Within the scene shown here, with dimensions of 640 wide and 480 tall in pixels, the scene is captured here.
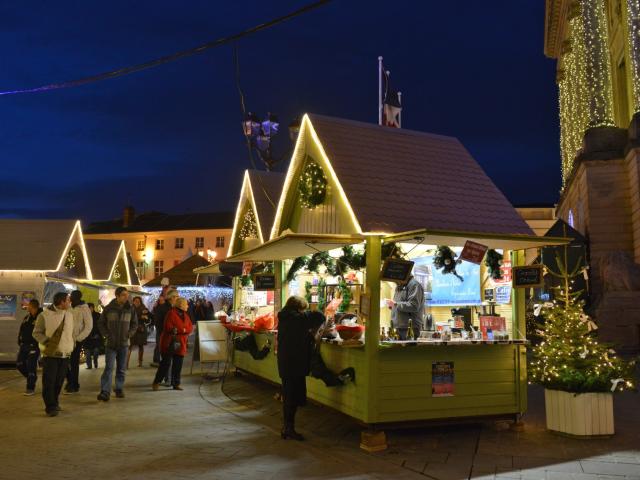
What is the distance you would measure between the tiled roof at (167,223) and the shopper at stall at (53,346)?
201ft

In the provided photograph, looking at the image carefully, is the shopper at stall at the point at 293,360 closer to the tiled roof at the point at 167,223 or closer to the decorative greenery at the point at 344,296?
the decorative greenery at the point at 344,296

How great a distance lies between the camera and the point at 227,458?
24.3ft

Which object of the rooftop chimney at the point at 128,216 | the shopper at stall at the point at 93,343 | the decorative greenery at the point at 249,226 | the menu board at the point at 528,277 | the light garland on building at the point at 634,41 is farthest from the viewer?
the rooftop chimney at the point at 128,216

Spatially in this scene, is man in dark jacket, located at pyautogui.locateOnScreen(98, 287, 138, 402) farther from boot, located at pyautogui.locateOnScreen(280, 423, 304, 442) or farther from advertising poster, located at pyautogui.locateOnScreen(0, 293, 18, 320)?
advertising poster, located at pyautogui.locateOnScreen(0, 293, 18, 320)

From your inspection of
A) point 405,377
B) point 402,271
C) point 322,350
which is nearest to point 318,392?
point 322,350

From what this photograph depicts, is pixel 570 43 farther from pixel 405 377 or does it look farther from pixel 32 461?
pixel 32 461

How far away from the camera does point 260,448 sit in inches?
313

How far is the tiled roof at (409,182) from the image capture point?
964cm

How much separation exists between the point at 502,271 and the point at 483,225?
782mm

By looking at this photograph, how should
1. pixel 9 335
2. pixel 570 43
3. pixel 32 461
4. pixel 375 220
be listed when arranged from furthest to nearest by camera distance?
pixel 570 43 → pixel 9 335 → pixel 375 220 → pixel 32 461

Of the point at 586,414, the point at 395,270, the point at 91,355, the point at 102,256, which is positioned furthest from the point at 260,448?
the point at 102,256

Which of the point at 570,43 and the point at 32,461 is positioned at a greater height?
the point at 570,43

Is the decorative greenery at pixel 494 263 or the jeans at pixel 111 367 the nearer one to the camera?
the decorative greenery at pixel 494 263

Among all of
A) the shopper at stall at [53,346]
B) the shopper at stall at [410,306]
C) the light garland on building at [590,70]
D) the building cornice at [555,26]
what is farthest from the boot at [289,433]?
the building cornice at [555,26]
